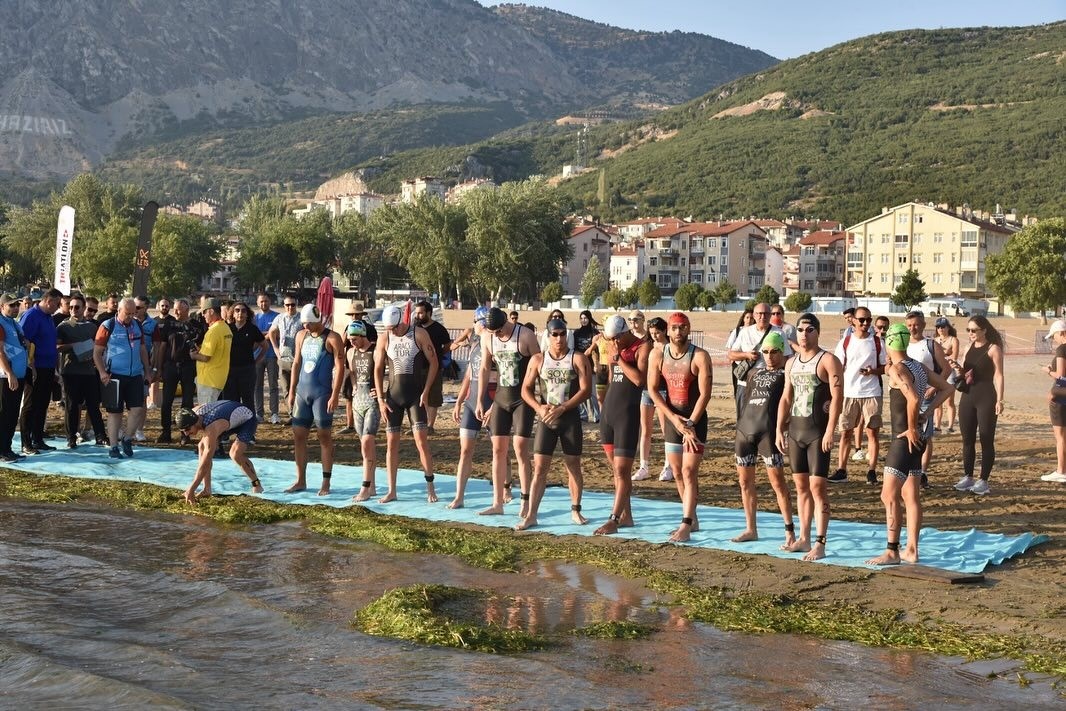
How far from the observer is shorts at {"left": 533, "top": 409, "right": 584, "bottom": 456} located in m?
8.97

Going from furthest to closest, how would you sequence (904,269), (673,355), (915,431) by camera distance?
1. (904,269)
2. (673,355)
3. (915,431)

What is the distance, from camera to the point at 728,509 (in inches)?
390

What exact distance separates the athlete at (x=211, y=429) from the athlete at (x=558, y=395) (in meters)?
2.86

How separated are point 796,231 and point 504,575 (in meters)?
125

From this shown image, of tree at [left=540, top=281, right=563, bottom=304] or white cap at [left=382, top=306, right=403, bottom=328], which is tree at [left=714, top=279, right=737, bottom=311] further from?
white cap at [left=382, top=306, right=403, bottom=328]

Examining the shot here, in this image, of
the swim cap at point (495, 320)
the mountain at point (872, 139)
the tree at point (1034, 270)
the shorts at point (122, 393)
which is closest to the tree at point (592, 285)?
the tree at point (1034, 270)

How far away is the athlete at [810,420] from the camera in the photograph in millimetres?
7926

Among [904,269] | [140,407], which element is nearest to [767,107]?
[904,269]

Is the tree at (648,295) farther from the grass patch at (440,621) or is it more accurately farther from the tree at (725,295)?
the grass patch at (440,621)

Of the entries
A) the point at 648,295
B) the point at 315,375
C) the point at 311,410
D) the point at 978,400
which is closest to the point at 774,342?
the point at 978,400

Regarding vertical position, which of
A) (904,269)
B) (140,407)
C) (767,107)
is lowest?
(140,407)

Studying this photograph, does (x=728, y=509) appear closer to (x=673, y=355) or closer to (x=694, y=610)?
(x=673, y=355)

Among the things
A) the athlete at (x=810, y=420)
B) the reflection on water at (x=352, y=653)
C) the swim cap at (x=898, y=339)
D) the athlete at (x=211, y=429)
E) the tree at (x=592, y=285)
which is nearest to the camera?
the reflection on water at (x=352, y=653)

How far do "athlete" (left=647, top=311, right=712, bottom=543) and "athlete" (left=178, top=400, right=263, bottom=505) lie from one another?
3899mm
